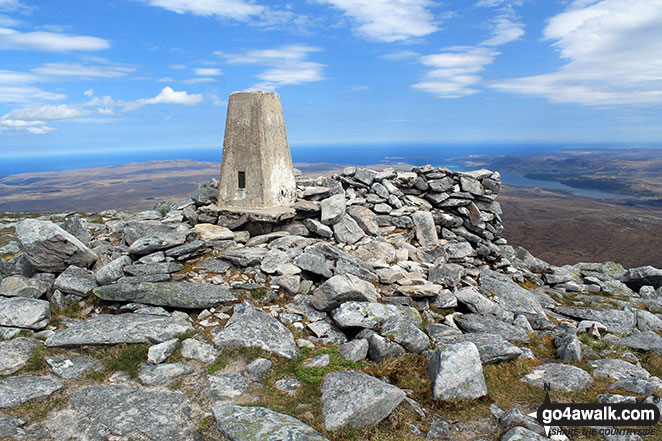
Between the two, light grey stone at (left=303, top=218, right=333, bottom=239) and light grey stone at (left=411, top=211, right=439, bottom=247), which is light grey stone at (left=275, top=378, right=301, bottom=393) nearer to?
light grey stone at (left=303, top=218, right=333, bottom=239)

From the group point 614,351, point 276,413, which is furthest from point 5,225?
point 614,351

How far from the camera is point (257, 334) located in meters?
8.50

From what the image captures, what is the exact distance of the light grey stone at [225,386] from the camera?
6914mm

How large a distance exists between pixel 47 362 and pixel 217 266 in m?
4.74

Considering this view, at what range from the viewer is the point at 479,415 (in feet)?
22.1

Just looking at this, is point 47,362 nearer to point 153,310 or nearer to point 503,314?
point 153,310

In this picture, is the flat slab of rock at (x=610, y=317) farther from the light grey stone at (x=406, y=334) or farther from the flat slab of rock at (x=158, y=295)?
the flat slab of rock at (x=158, y=295)

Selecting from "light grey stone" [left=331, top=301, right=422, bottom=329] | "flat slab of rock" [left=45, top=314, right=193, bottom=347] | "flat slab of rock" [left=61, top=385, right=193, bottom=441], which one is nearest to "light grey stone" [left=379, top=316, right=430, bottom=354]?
"light grey stone" [left=331, top=301, right=422, bottom=329]

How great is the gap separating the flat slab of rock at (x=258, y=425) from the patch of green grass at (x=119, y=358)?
2.51 metres

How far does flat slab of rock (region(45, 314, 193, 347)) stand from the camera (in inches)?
327

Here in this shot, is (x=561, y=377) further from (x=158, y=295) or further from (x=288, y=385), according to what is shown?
(x=158, y=295)

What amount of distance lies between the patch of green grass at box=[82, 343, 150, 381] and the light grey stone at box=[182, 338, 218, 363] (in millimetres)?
824

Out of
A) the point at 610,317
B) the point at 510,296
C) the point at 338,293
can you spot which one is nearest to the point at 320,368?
the point at 338,293

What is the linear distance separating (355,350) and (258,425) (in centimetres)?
283
